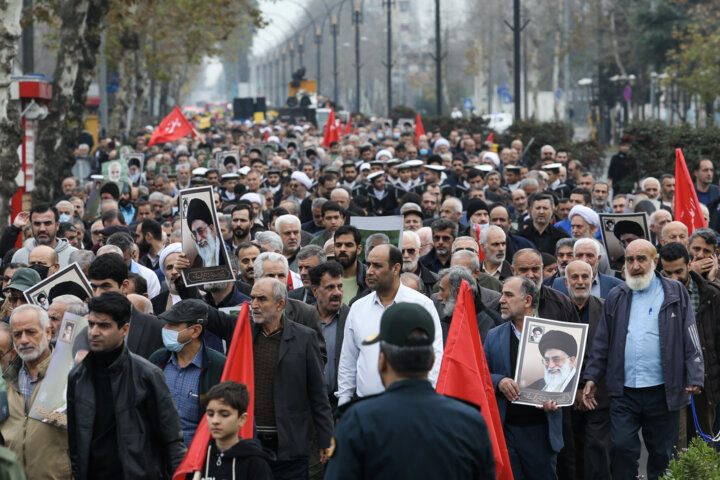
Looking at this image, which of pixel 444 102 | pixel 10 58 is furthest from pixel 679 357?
pixel 444 102

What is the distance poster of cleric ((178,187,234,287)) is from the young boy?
Result: 2.58 m

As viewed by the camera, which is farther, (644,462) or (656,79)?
(656,79)

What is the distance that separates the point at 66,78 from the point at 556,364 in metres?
15.6

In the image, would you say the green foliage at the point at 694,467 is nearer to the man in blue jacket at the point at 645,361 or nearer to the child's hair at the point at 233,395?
the child's hair at the point at 233,395

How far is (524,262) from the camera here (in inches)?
337

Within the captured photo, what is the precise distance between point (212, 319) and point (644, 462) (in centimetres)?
434

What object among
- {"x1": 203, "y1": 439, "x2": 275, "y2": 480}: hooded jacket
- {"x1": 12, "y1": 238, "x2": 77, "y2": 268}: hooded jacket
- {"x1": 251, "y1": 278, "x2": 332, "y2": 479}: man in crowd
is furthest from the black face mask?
{"x1": 203, "y1": 439, "x2": 275, "y2": 480}: hooded jacket

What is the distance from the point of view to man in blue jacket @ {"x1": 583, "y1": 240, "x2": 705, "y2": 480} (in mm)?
7914

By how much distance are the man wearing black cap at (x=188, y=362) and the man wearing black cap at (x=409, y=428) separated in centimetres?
271

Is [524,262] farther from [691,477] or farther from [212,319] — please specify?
[691,477]

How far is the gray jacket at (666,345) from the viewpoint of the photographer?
7.88m

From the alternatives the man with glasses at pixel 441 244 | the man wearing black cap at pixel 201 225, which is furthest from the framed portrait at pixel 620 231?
the man wearing black cap at pixel 201 225

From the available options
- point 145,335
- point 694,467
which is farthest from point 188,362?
point 694,467

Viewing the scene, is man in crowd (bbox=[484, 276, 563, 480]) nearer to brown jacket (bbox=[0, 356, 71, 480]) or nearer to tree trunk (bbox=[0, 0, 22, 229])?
brown jacket (bbox=[0, 356, 71, 480])
